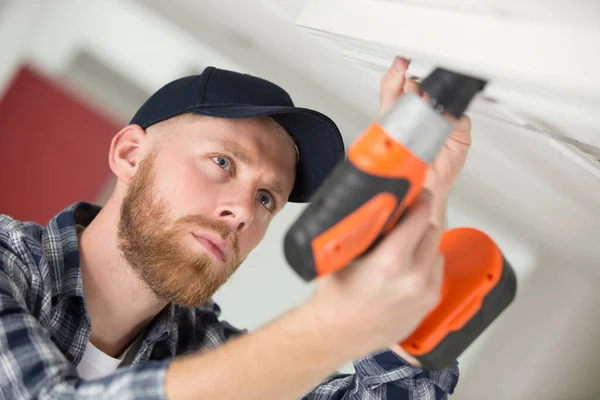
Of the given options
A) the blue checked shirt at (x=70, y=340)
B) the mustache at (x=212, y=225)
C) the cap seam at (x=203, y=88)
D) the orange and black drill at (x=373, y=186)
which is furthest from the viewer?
the cap seam at (x=203, y=88)

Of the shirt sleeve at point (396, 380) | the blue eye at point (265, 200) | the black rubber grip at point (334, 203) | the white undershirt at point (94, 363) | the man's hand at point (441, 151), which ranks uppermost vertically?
the man's hand at point (441, 151)

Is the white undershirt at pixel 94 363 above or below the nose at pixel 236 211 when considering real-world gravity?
below

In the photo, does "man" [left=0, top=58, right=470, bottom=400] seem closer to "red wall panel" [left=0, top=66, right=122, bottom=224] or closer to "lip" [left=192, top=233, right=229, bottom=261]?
"lip" [left=192, top=233, right=229, bottom=261]

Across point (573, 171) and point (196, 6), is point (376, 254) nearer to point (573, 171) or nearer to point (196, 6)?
point (573, 171)

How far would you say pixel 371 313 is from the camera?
460 millimetres

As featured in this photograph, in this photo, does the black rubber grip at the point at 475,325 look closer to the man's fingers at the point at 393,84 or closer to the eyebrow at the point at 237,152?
the man's fingers at the point at 393,84

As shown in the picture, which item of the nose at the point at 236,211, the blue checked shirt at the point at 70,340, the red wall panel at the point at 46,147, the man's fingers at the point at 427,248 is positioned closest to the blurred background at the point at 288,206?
the red wall panel at the point at 46,147

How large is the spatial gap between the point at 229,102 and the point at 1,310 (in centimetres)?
50

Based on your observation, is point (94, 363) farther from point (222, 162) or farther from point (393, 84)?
point (393, 84)

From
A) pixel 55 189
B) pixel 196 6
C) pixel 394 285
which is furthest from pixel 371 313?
pixel 55 189

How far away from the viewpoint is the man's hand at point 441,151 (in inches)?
23.1

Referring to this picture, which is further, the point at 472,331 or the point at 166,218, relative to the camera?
the point at 166,218

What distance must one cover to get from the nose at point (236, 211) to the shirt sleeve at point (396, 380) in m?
0.30

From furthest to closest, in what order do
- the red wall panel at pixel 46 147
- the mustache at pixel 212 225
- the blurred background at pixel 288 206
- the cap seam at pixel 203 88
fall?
the red wall panel at pixel 46 147 < the blurred background at pixel 288 206 < the cap seam at pixel 203 88 < the mustache at pixel 212 225
